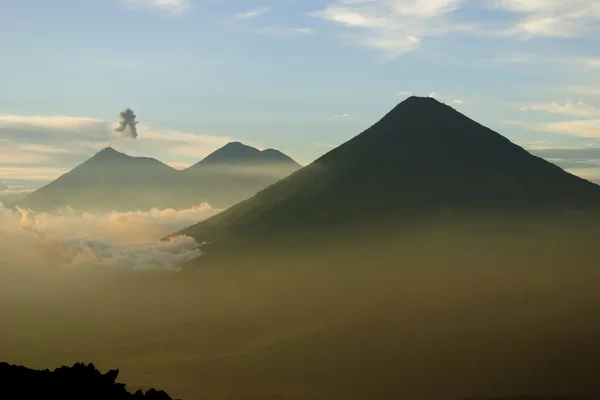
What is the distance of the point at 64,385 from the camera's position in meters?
89.4

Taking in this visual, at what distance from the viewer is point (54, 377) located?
3590 inches

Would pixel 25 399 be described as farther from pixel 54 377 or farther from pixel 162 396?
pixel 162 396

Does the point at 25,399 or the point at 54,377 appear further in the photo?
the point at 54,377

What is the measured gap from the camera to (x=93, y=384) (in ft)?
301

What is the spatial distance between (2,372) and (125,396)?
1889 centimetres

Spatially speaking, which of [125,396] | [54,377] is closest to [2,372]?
[54,377]

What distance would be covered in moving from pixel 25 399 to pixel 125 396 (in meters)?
12.9

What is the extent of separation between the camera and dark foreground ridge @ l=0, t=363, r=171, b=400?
8538 centimetres

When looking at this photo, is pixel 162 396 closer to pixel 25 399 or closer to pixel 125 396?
pixel 125 396

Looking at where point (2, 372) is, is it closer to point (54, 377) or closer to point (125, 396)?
point (54, 377)

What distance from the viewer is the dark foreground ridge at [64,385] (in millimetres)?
85375

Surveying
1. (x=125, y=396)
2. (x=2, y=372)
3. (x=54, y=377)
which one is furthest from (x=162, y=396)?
(x=2, y=372)

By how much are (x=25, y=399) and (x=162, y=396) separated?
17.8 meters

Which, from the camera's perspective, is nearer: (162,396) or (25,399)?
(25,399)
